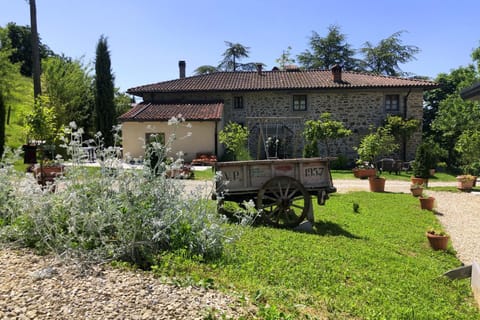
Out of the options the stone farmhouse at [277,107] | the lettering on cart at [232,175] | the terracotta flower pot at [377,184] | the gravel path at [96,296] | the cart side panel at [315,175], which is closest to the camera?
the gravel path at [96,296]

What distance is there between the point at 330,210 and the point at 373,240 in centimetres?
253

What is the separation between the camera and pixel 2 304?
8.62 feet

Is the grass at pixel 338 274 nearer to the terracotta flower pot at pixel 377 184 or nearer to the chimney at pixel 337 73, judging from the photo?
the terracotta flower pot at pixel 377 184

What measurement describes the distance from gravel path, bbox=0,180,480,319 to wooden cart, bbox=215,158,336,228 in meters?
4.06

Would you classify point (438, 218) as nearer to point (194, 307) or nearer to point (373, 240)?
point (373, 240)

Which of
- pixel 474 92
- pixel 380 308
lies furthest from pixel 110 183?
pixel 474 92

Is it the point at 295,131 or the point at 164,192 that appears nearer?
the point at 164,192

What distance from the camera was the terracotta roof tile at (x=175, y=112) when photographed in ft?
65.0

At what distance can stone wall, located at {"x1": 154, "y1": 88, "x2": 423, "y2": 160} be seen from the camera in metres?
21.2

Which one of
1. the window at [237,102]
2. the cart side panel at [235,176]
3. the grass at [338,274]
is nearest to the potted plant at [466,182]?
the grass at [338,274]

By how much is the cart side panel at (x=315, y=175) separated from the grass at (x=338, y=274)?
2.94 feet

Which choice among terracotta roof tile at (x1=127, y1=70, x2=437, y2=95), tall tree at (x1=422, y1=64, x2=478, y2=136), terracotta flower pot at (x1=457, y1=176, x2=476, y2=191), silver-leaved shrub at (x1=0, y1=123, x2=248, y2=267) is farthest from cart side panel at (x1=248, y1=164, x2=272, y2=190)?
tall tree at (x1=422, y1=64, x2=478, y2=136)

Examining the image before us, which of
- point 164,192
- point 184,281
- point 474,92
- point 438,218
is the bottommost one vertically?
point 438,218

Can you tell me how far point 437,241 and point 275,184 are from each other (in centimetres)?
304
